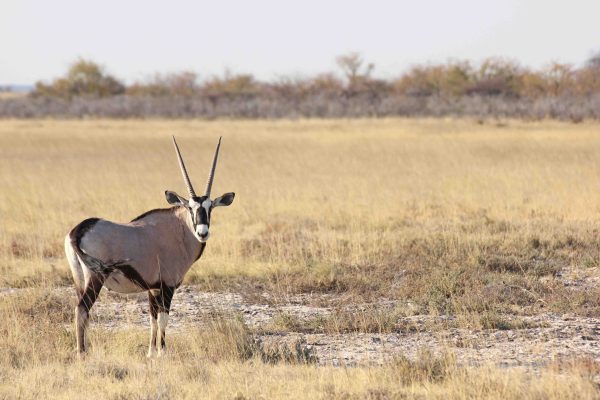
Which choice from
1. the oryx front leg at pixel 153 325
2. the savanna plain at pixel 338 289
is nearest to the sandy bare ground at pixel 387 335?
the savanna plain at pixel 338 289

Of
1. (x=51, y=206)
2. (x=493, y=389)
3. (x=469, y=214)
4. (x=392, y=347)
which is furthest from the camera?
(x=51, y=206)

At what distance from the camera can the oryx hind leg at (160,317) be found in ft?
25.2

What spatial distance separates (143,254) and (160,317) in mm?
514

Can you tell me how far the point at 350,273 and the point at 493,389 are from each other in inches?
192

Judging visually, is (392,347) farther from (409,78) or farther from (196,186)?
(409,78)

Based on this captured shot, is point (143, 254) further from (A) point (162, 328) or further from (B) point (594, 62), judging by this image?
(B) point (594, 62)

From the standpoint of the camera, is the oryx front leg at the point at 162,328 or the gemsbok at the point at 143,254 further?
the oryx front leg at the point at 162,328

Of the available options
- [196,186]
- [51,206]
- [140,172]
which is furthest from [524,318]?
[140,172]

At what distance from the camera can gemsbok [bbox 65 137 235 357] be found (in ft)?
24.3

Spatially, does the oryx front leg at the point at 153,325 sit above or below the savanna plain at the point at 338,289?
above

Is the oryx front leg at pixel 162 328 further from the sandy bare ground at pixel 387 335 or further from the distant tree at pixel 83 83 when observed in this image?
the distant tree at pixel 83 83

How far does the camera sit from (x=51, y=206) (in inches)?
674

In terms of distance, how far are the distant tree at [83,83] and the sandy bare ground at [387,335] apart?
199 feet

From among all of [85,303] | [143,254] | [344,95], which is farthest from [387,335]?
[344,95]
